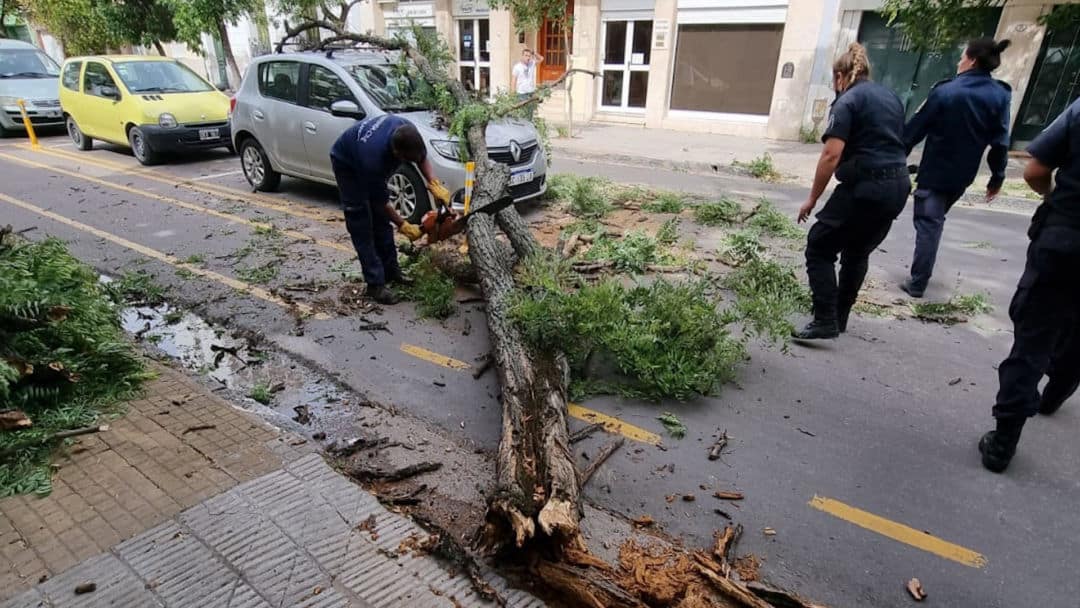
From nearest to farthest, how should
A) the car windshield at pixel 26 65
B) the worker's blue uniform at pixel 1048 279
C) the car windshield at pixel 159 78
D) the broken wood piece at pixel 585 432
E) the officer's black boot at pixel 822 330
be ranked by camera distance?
the worker's blue uniform at pixel 1048 279
the broken wood piece at pixel 585 432
the officer's black boot at pixel 822 330
the car windshield at pixel 159 78
the car windshield at pixel 26 65

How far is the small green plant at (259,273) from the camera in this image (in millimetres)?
5637

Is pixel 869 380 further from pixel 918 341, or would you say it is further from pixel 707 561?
pixel 707 561

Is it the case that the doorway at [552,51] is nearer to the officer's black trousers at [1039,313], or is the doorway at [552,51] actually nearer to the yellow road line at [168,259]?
the yellow road line at [168,259]

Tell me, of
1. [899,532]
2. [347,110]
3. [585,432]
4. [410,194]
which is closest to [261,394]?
[585,432]

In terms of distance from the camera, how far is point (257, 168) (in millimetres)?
8742

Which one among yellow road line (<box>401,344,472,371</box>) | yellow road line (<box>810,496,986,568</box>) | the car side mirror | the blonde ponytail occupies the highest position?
the blonde ponytail

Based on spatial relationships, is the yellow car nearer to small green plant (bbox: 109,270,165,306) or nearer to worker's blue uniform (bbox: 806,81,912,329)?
small green plant (bbox: 109,270,165,306)

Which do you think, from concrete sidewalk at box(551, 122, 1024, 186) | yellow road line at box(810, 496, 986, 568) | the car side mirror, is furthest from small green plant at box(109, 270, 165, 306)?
concrete sidewalk at box(551, 122, 1024, 186)

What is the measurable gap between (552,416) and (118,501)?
2.10 m

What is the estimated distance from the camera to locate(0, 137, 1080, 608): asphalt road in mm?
2668

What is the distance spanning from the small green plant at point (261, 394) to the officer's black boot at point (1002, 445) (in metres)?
4.22

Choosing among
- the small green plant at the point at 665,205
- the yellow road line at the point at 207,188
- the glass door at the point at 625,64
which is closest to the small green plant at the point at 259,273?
the yellow road line at the point at 207,188

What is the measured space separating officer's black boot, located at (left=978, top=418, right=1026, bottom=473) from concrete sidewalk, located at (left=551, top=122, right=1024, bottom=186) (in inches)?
290

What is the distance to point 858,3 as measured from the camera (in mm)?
11945
